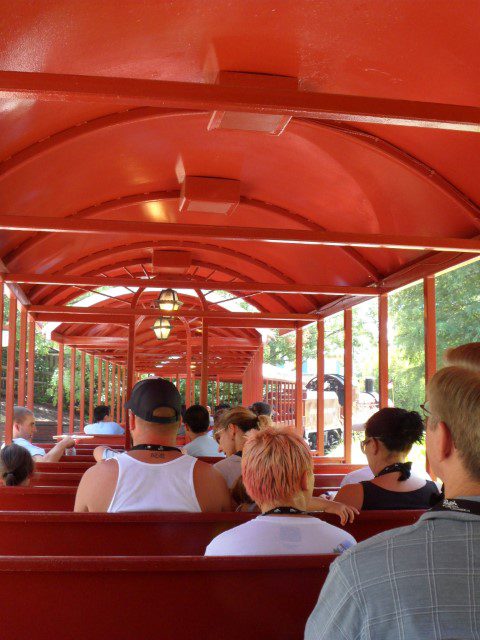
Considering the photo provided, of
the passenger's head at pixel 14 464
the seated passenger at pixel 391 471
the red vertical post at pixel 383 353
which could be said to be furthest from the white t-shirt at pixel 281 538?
the red vertical post at pixel 383 353

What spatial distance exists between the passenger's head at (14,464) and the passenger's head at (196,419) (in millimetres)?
2244

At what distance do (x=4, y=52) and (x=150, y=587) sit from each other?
9.38ft

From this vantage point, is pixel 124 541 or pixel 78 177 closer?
pixel 124 541

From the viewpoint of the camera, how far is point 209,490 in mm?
3311

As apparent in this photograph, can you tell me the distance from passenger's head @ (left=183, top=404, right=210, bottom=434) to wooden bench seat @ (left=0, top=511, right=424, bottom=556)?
3.39 meters

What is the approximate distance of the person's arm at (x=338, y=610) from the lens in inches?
53.6

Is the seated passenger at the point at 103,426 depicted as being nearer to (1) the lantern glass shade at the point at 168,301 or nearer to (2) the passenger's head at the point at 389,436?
(1) the lantern glass shade at the point at 168,301

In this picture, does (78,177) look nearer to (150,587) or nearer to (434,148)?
(434,148)

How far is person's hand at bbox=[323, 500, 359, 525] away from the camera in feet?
9.77

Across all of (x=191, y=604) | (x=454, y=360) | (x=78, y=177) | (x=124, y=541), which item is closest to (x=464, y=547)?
(x=454, y=360)

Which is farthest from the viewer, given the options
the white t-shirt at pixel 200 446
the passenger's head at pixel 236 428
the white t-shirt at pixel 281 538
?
the white t-shirt at pixel 200 446

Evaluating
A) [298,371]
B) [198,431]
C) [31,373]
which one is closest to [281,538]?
[198,431]

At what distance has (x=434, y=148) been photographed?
5.14m

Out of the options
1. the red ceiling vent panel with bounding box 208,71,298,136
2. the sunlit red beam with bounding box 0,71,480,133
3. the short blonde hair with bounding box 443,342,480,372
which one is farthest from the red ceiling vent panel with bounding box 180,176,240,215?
the short blonde hair with bounding box 443,342,480,372
